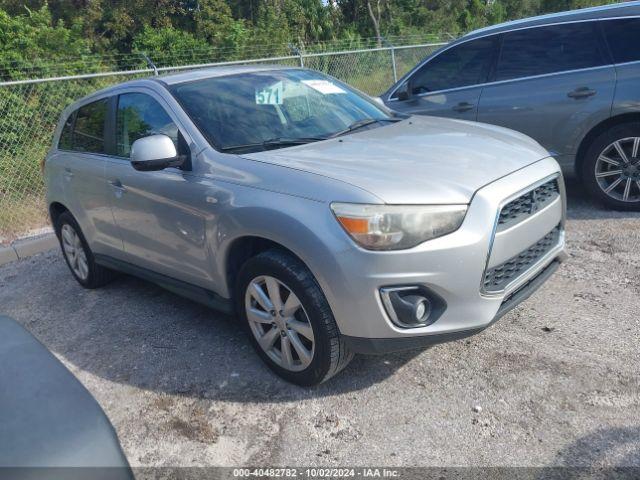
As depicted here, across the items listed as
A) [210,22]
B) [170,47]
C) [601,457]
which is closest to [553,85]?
[601,457]

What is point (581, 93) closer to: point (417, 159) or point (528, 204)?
point (528, 204)

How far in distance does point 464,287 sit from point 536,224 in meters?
0.69

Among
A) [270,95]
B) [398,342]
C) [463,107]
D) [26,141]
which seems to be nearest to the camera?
[398,342]

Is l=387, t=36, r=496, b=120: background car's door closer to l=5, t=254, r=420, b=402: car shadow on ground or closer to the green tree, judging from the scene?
l=5, t=254, r=420, b=402: car shadow on ground

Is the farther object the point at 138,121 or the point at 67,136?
the point at 67,136

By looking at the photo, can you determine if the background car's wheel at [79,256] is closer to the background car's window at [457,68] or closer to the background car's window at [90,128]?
the background car's window at [90,128]

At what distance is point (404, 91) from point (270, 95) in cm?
284

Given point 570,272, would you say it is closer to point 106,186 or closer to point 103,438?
point 106,186

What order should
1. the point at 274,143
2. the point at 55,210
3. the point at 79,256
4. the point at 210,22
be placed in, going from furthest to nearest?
1. the point at 210,22
2. the point at 55,210
3. the point at 79,256
4. the point at 274,143

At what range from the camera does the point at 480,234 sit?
2809 millimetres

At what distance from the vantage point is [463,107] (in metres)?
6.19

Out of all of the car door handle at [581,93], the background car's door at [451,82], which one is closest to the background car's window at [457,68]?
the background car's door at [451,82]

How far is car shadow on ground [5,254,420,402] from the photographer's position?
3.39 metres

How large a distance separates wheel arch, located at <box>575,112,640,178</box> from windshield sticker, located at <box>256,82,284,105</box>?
3148mm
